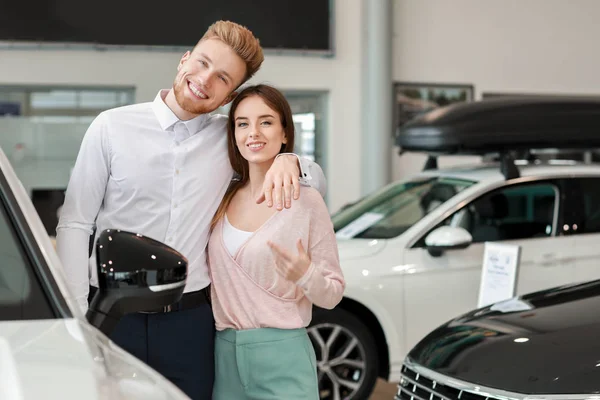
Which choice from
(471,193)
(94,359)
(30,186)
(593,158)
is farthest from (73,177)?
(593,158)

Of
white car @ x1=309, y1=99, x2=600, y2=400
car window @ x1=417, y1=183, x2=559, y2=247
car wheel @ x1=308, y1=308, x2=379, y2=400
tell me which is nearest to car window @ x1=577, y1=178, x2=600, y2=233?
white car @ x1=309, y1=99, x2=600, y2=400

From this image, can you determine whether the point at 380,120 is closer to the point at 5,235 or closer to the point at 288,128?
the point at 288,128

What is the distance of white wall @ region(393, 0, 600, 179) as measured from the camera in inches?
427

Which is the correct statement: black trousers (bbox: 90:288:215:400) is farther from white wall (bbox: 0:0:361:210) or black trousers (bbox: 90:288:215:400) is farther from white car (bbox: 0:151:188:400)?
white wall (bbox: 0:0:361:210)

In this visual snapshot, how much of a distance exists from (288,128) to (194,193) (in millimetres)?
335

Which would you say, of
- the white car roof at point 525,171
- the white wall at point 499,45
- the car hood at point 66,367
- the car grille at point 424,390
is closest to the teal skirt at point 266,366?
the car grille at point 424,390

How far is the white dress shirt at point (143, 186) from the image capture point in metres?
2.25

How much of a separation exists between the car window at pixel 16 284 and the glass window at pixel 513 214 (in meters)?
3.72

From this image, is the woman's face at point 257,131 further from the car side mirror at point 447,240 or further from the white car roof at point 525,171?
the white car roof at point 525,171

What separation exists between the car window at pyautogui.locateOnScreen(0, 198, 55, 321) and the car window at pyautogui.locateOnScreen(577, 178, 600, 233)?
422cm

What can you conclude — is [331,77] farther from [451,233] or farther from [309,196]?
[309,196]

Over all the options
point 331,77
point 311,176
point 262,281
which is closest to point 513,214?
point 311,176

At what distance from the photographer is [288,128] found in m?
2.43

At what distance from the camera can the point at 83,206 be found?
2.25m
